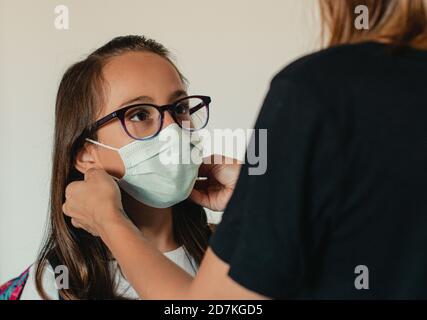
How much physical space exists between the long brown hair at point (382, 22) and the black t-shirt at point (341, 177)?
2 cm

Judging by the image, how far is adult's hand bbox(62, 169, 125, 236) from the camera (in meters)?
0.92

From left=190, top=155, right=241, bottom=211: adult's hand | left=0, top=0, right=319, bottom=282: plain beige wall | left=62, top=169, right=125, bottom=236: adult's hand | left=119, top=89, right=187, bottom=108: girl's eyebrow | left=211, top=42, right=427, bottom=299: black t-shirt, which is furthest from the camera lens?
left=0, top=0, right=319, bottom=282: plain beige wall

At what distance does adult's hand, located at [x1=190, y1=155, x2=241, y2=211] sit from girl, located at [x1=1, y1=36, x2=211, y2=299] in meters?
0.08

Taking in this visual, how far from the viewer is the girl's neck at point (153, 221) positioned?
123 centimetres

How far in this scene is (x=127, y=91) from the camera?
3.81 feet

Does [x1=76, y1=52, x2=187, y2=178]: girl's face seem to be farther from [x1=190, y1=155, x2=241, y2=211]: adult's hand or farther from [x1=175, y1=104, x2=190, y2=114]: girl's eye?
[x1=190, y1=155, x2=241, y2=211]: adult's hand

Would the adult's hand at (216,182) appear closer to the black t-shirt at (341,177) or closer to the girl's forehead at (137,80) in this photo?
the girl's forehead at (137,80)

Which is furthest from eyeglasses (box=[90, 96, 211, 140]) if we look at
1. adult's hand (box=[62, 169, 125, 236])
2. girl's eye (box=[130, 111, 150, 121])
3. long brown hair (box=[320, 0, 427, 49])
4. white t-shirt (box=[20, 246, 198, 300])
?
long brown hair (box=[320, 0, 427, 49])

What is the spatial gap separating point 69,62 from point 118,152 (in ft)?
1.80

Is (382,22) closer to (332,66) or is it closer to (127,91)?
(332,66)

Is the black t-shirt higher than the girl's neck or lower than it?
higher

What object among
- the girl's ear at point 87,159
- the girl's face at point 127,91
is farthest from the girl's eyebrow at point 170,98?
the girl's ear at point 87,159
